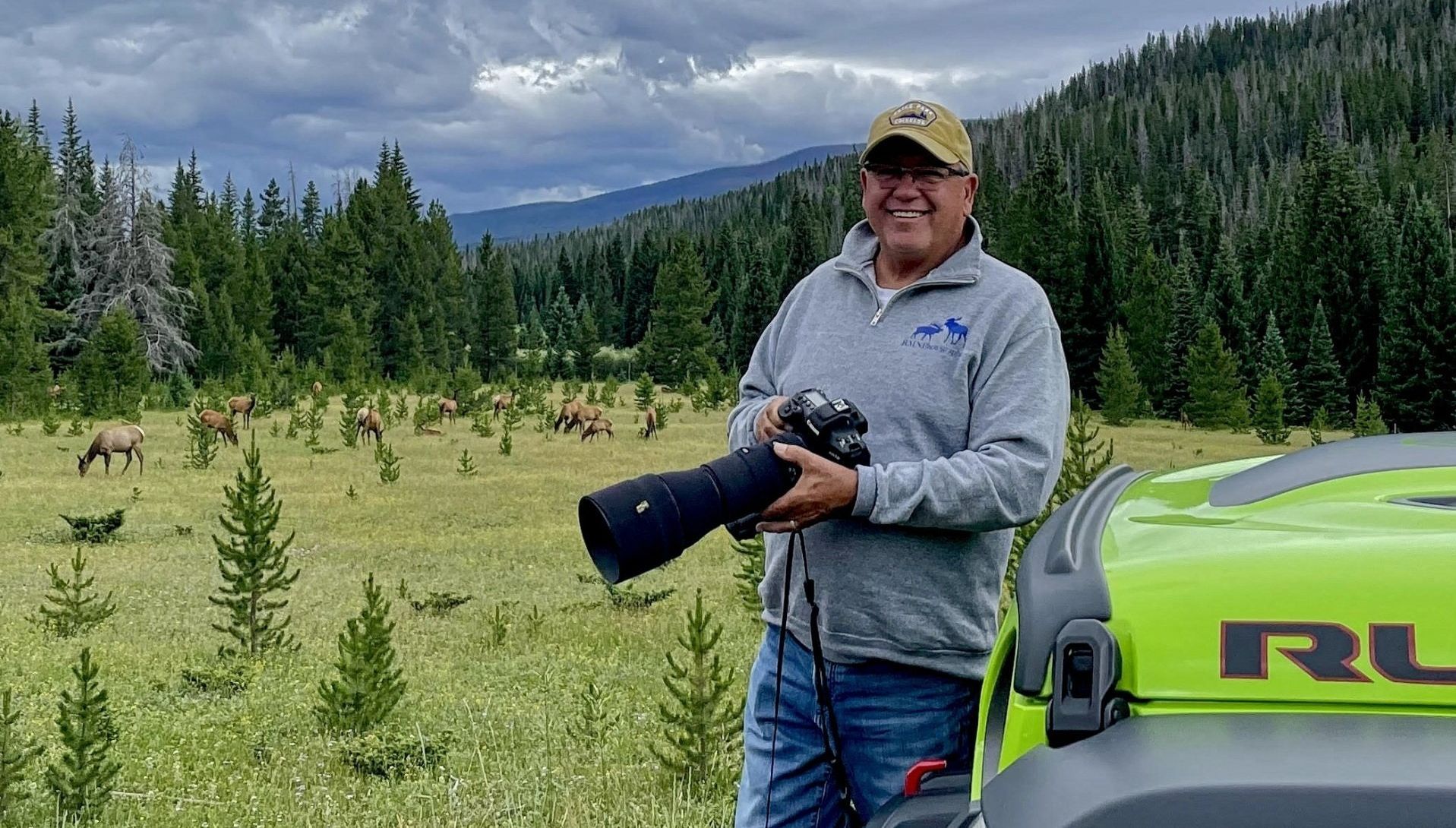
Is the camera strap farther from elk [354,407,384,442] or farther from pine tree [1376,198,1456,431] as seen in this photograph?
pine tree [1376,198,1456,431]

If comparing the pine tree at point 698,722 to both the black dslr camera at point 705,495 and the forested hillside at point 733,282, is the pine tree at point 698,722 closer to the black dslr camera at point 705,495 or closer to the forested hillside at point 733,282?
the black dslr camera at point 705,495

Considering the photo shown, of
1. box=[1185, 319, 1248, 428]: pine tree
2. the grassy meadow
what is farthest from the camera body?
box=[1185, 319, 1248, 428]: pine tree

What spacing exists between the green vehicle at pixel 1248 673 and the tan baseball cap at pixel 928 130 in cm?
120

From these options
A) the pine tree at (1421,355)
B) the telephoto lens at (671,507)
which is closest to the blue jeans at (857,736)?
the telephoto lens at (671,507)

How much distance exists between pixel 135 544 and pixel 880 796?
12.7m

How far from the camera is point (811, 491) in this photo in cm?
205

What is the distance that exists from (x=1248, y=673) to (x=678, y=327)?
5742 centimetres

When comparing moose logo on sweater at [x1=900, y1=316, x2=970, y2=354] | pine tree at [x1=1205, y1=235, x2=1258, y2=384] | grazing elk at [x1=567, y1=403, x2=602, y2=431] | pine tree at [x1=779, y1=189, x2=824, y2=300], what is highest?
pine tree at [x1=779, y1=189, x2=824, y2=300]

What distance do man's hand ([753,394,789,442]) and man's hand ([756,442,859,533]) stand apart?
122 mm

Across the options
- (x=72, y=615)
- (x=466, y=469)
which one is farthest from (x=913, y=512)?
(x=466, y=469)

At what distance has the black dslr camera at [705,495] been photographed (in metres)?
1.83

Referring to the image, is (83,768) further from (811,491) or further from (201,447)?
(201,447)

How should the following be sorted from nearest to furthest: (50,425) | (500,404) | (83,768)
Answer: (83,768) → (50,425) → (500,404)

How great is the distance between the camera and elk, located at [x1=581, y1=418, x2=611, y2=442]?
1053 inches
